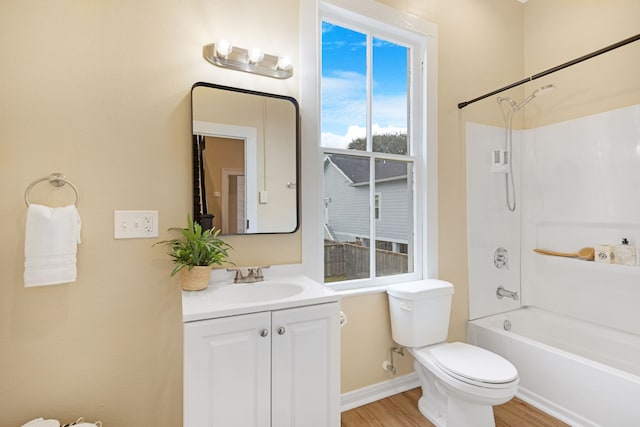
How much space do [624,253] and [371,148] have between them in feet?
6.07

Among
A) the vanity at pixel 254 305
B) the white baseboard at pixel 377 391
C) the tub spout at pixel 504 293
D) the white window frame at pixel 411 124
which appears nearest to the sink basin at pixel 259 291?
the vanity at pixel 254 305

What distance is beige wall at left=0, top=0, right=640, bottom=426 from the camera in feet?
4.08

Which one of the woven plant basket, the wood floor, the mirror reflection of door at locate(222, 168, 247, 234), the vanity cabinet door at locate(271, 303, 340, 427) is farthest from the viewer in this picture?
the wood floor

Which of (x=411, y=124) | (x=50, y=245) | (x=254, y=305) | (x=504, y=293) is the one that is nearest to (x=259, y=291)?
(x=254, y=305)

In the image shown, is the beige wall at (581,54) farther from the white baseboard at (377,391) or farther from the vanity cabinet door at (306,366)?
the vanity cabinet door at (306,366)

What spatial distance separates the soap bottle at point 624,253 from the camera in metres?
2.05

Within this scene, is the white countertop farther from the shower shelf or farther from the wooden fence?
the shower shelf

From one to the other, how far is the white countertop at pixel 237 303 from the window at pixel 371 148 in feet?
1.31

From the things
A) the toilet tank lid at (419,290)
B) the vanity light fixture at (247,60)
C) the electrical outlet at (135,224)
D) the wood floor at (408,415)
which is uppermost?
the vanity light fixture at (247,60)

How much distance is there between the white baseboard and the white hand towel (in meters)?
1.62

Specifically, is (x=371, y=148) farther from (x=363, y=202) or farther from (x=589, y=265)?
(x=589, y=265)

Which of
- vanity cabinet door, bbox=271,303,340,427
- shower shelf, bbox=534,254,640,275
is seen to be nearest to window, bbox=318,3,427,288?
vanity cabinet door, bbox=271,303,340,427

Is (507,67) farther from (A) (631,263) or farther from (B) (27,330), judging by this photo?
(B) (27,330)

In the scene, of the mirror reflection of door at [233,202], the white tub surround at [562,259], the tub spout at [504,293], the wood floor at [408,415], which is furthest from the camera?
the tub spout at [504,293]
